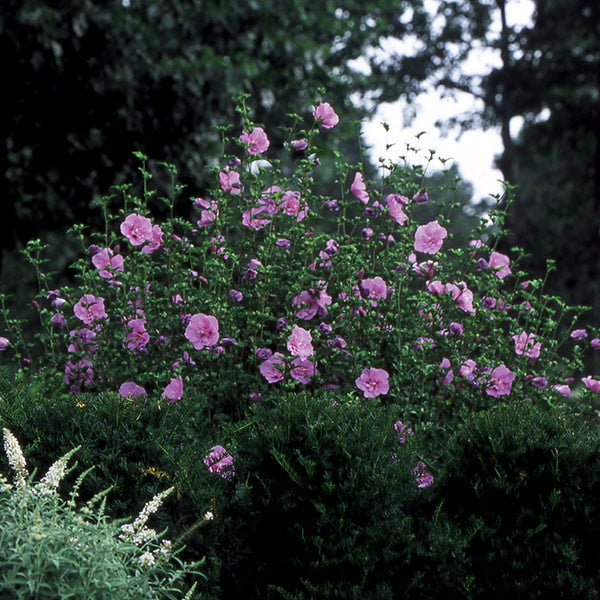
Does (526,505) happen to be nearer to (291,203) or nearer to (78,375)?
(291,203)

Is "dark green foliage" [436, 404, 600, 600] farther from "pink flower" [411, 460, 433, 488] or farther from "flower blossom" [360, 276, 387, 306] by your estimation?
"flower blossom" [360, 276, 387, 306]

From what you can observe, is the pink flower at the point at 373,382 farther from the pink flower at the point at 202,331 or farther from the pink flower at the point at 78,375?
the pink flower at the point at 78,375

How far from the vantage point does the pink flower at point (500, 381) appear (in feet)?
12.4

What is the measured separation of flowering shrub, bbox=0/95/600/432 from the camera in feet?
12.2

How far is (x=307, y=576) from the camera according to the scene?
2.71 m

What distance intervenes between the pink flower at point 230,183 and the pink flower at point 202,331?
0.81 m

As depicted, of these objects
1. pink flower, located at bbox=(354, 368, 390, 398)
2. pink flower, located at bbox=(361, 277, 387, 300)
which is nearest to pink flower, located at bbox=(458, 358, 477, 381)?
pink flower, located at bbox=(354, 368, 390, 398)

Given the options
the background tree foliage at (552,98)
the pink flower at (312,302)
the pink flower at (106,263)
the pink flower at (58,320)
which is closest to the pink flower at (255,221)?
the pink flower at (312,302)

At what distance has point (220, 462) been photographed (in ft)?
9.98

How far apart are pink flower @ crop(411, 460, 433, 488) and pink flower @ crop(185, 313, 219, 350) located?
3.78 feet

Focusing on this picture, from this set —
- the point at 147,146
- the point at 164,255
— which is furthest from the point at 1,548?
the point at 147,146

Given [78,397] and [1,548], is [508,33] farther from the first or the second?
[1,548]

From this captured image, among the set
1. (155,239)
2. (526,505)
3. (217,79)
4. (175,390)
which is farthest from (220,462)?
(217,79)

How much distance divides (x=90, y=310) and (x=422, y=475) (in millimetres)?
1991
